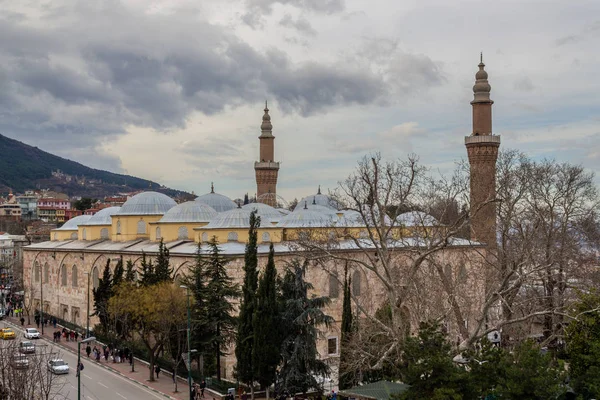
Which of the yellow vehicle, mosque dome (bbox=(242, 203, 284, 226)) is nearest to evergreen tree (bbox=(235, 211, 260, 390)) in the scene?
mosque dome (bbox=(242, 203, 284, 226))

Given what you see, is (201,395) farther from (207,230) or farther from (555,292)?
(555,292)

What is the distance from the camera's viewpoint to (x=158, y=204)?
43156mm

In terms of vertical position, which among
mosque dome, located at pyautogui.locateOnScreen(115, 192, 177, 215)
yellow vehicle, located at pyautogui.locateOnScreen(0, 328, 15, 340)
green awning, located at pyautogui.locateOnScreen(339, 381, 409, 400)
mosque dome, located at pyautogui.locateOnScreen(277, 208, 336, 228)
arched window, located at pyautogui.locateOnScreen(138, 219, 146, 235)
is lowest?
yellow vehicle, located at pyautogui.locateOnScreen(0, 328, 15, 340)

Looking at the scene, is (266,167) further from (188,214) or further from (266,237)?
(266,237)

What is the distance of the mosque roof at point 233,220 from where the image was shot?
114 ft

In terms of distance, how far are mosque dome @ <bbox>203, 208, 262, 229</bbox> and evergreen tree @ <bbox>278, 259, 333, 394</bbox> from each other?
11.1 m

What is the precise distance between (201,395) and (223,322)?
9.00 feet

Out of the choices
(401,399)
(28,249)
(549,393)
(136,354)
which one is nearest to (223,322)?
(136,354)

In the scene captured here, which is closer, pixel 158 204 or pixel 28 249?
pixel 158 204

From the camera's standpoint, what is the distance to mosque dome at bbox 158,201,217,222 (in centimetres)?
3916

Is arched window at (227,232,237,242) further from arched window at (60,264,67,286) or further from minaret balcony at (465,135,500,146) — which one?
arched window at (60,264,67,286)

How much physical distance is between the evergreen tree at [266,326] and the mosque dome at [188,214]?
16.5 metres

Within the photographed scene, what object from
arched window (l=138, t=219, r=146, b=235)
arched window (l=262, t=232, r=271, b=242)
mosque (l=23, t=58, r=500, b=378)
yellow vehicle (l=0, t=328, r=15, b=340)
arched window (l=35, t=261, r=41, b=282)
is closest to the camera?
mosque (l=23, t=58, r=500, b=378)

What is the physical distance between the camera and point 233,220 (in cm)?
3497
